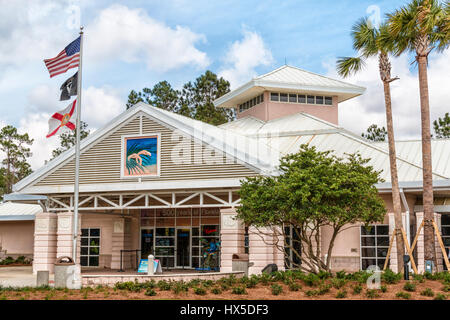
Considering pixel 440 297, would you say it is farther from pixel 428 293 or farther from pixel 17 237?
pixel 17 237

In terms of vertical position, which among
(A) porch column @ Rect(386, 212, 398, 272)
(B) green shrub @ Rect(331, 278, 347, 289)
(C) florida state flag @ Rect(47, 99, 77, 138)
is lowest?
(B) green shrub @ Rect(331, 278, 347, 289)

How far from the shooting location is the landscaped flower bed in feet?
43.9

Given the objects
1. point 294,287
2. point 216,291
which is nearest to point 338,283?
point 294,287

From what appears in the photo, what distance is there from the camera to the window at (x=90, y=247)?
94.8 ft

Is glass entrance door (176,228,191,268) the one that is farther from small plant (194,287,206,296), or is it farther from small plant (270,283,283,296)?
small plant (270,283,283,296)

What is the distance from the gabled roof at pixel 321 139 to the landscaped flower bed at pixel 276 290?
7985 mm

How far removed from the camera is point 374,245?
892 inches

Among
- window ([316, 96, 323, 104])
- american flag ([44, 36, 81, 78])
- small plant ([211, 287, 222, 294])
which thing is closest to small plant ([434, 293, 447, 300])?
small plant ([211, 287, 222, 294])

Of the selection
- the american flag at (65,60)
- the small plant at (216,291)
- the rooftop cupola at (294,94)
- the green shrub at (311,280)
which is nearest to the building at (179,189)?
the rooftop cupola at (294,94)

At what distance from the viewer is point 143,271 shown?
73.8 ft

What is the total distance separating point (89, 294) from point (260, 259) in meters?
8.60

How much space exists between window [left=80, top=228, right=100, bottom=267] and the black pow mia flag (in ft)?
32.7

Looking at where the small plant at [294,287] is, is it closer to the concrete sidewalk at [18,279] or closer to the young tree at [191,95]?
the concrete sidewalk at [18,279]

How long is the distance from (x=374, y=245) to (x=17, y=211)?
2277cm
